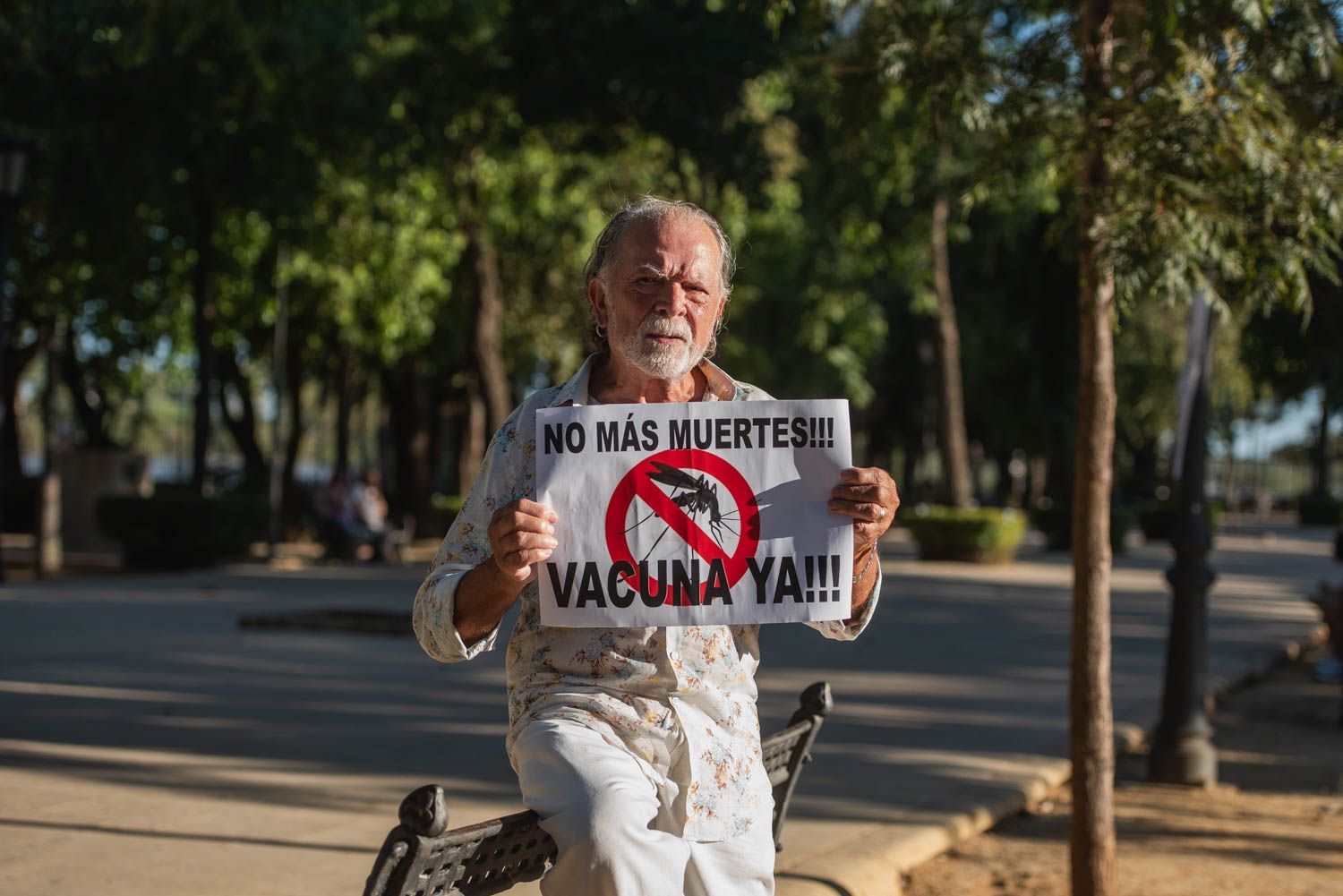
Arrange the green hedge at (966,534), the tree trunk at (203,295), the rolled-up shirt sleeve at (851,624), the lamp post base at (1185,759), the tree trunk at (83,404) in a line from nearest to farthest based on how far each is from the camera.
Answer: the rolled-up shirt sleeve at (851,624) → the lamp post base at (1185,759) → the tree trunk at (203,295) → the green hedge at (966,534) → the tree trunk at (83,404)

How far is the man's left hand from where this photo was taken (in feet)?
10.0

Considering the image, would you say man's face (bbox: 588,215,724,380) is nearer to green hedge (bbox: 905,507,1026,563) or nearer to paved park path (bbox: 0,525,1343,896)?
paved park path (bbox: 0,525,1343,896)

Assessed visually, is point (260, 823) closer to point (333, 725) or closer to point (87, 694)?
point (333, 725)

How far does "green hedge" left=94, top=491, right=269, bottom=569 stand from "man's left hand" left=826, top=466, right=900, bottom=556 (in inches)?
740

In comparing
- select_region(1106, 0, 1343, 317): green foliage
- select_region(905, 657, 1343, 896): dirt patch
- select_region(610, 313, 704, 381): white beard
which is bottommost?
select_region(905, 657, 1343, 896): dirt patch

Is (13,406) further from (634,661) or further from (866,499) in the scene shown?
(866,499)

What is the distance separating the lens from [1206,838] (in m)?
6.82

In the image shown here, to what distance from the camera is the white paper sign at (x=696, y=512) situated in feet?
9.98

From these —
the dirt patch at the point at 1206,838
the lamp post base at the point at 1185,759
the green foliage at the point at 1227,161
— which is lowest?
the dirt patch at the point at 1206,838

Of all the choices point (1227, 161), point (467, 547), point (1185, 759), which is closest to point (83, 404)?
point (1185, 759)

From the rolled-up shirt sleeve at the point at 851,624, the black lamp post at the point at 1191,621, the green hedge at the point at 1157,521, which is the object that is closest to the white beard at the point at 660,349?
the rolled-up shirt sleeve at the point at 851,624

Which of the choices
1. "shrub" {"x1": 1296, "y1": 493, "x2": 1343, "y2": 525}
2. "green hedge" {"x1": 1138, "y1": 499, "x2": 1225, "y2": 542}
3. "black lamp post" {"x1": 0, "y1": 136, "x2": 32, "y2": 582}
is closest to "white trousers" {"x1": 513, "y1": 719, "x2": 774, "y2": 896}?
"black lamp post" {"x1": 0, "y1": 136, "x2": 32, "y2": 582}

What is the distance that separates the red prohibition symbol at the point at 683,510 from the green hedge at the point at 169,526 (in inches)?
735

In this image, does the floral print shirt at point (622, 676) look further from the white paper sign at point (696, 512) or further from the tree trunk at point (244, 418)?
the tree trunk at point (244, 418)
